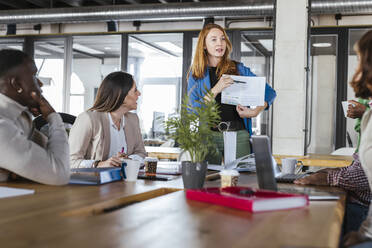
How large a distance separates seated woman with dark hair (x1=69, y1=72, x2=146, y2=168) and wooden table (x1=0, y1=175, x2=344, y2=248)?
116cm

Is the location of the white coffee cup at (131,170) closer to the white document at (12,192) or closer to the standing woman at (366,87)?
the white document at (12,192)

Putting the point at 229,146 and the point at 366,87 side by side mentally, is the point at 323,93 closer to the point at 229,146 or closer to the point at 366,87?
the point at 229,146

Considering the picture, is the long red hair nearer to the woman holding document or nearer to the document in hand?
the woman holding document

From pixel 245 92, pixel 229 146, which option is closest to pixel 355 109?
pixel 245 92

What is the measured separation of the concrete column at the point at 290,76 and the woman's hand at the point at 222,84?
1.93m

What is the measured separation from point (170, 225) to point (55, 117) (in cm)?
104

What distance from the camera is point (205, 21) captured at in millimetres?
7688

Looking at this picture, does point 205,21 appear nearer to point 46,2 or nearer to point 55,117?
point 46,2

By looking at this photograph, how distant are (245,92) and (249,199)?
6.01 feet

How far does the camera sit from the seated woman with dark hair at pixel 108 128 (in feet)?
8.36

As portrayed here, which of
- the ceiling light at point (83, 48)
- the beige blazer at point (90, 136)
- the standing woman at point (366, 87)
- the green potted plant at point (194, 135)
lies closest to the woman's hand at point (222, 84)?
the beige blazer at point (90, 136)

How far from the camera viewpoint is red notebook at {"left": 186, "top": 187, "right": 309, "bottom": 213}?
112 centimetres

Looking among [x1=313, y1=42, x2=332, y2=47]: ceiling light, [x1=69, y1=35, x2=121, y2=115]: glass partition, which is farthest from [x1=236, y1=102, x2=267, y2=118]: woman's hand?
[x1=69, y1=35, x2=121, y2=115]: glass partition

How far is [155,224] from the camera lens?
3.10 feet
